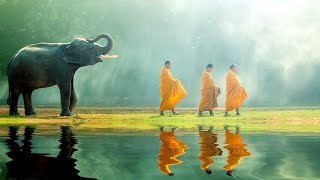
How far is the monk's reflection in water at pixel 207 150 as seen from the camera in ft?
23.2

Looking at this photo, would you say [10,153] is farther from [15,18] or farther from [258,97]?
[258,97]

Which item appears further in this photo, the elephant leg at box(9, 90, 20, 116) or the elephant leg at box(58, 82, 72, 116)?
the elephant leg at box(9, 90, 20, 116)

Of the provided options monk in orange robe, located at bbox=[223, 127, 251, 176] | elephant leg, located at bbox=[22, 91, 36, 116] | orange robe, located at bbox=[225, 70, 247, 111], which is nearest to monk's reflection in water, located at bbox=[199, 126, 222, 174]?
monk in orange robe, located at bbox=[223, 127, 251, 176]

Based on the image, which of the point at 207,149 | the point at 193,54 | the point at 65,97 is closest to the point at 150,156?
the point at 207,149

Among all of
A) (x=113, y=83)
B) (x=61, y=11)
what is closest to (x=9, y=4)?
(x=61, y=11)

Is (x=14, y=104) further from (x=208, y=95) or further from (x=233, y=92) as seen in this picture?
(x=233, y=92)

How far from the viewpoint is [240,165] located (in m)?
6.95

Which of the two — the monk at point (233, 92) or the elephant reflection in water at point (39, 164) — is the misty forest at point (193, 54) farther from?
the elephant reflection in water at point (39, 164)

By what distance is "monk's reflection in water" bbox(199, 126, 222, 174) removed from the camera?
707cm

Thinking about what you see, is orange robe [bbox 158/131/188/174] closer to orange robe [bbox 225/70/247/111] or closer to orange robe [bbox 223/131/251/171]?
orange robe [bbox 223/131/251/171]

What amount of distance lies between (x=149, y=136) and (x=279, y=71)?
109 ft

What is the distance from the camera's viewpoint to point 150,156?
793 centimetres

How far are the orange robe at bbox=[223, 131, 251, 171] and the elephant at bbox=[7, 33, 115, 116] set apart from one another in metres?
9.43

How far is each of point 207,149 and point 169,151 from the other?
0.68m
